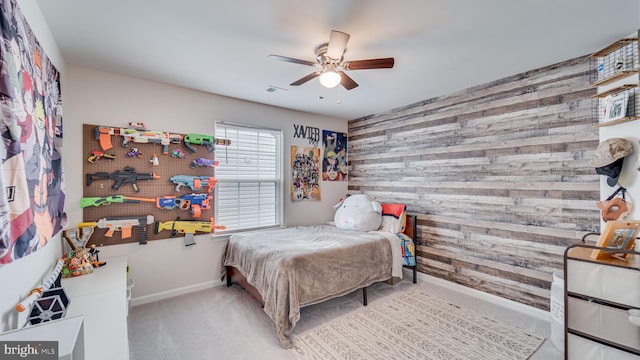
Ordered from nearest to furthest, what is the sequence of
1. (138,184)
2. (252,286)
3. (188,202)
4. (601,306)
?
(601,306), (252,286), (138,184), (188,202)

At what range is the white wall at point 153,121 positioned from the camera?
99.3 inches

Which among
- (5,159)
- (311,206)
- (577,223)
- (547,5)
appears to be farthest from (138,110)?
(577,223)

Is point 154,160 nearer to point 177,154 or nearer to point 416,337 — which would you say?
point 177,154

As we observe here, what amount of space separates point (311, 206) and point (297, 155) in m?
0.87

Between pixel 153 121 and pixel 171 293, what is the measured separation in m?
1.98

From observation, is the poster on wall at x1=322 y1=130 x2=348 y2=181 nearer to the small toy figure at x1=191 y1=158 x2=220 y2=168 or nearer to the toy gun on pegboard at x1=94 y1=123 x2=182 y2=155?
the small toy figure at x1=191 y1=158 x2=220 y2=168

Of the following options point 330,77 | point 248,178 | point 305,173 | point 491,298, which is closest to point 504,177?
point 491,298

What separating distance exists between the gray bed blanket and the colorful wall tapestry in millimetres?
1554

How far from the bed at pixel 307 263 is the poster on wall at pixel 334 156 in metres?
1.22

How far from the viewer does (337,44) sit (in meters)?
1.76

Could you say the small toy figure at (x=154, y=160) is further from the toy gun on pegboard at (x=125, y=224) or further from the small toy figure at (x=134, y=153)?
the toy gun on pegboard at (x=125, y=224)

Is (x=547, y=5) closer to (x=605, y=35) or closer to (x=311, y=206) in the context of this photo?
(x=605, y=35)

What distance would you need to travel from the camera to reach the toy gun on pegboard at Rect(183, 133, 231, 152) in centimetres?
307

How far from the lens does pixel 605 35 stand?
1.96 meters
